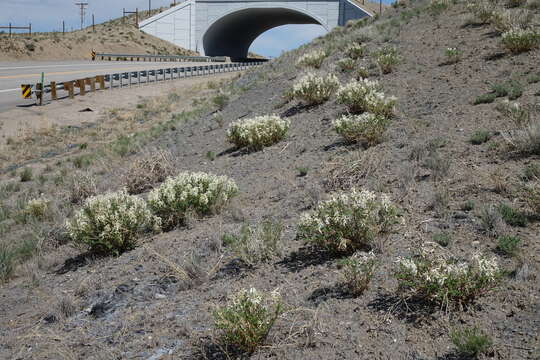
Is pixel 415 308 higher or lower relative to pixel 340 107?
lower

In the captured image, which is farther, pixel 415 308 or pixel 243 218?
pixel 243 218

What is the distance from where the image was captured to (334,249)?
17.7 feet

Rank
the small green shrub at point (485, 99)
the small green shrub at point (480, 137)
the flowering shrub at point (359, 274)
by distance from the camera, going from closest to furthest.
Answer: the flowering shrub at point (359, 274) → the small green shrub at point (480, 137) → the small green shrub at point (485, 99)

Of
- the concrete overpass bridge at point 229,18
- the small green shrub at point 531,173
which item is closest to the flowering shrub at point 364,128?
the small green shrub at point 531,173

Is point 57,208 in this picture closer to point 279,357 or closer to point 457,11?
point 279,357

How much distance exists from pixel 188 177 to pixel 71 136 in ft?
41.8

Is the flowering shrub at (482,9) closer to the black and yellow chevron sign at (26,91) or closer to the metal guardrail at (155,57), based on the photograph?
the black and yellow chevron sign at (26,91)

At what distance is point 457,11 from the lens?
17.1 meters

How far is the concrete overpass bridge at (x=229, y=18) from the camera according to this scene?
6016 centimetres

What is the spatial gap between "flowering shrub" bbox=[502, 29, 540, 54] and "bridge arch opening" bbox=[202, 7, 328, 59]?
51887 mm

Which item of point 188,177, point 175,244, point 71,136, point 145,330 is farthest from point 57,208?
point 71,136

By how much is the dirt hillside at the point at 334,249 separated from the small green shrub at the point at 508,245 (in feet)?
0.09

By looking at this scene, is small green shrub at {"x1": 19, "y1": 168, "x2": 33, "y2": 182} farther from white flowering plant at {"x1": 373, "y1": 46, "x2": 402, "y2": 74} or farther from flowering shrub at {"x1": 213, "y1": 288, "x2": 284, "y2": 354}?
flowering shrub at {"x1": 213, "y1": 288, "x2": 284, "y2": 354}

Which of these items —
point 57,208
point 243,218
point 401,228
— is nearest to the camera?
point 401,228
